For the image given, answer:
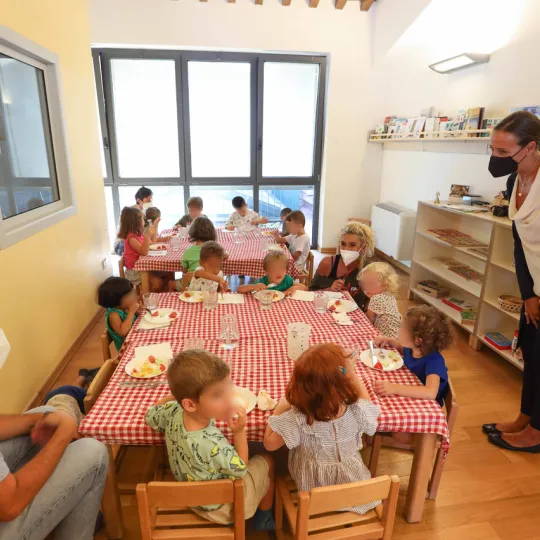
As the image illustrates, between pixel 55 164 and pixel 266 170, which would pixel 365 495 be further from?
pixel 266 170

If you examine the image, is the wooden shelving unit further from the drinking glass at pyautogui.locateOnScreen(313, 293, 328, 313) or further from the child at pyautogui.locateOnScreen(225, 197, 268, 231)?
the child at pyautogui.locateOnScreen(225, 197, 268, 231)

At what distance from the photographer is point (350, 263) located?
10.3ft

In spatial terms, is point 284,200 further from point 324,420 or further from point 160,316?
point 324,420

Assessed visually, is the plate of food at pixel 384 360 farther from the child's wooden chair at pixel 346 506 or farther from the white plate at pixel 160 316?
the white plate at pixel 160 316

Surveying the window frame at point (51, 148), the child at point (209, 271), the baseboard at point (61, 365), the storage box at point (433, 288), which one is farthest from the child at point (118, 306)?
the storage box at point (433, 288)

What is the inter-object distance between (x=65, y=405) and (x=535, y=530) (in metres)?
2.29

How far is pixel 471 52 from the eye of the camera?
415 centimetres

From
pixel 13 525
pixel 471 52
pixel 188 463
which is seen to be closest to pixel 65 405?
pixel 13 525

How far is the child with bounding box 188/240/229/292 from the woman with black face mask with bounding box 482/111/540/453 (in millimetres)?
1903

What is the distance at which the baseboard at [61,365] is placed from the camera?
2.78 metres

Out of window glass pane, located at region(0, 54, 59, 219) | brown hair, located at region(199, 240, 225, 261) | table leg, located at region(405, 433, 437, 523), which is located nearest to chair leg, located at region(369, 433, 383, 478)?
table leg, located at region(405, 433, 437, 523)

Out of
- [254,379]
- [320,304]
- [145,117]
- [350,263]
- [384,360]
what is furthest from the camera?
[145,117]

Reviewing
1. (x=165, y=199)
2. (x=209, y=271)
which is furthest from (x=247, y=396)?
(x=165, y=199)

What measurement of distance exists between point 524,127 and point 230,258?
7.61ft
